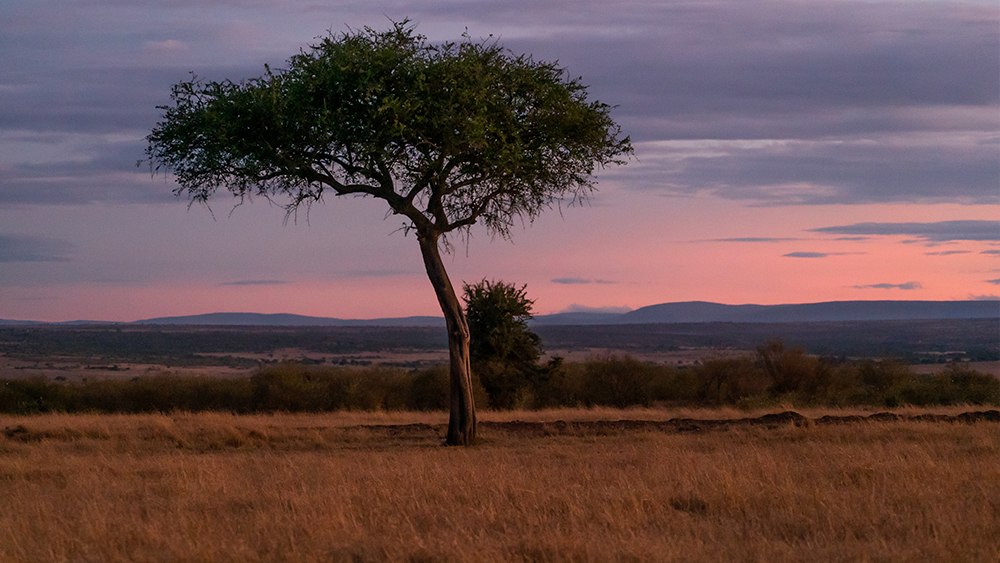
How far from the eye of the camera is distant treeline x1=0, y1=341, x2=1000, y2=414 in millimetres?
33344

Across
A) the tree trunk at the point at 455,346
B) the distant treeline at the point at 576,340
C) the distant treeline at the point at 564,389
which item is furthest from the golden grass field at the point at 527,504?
the distant treeline at the point at 576,340

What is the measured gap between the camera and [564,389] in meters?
37.0

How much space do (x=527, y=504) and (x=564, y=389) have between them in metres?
28.5

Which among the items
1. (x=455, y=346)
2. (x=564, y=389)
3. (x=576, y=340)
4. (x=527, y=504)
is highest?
(x=455, y=346)

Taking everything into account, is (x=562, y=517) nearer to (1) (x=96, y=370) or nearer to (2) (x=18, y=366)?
(1) (x=96, y=370)

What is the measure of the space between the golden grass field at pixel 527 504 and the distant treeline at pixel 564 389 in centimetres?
1771

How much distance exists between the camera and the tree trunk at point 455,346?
677 inches

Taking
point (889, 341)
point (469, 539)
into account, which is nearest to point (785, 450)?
point (469, 539)

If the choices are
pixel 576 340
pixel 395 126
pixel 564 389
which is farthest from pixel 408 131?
pixel 576 340

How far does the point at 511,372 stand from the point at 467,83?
60.9ft

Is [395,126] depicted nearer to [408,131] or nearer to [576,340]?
[408,131]

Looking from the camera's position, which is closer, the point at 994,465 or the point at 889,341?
the point at 994,465

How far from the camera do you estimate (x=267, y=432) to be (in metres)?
19.5

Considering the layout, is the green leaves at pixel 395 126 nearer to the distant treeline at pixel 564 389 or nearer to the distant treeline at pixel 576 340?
the distant treeline at pixel 564 389
